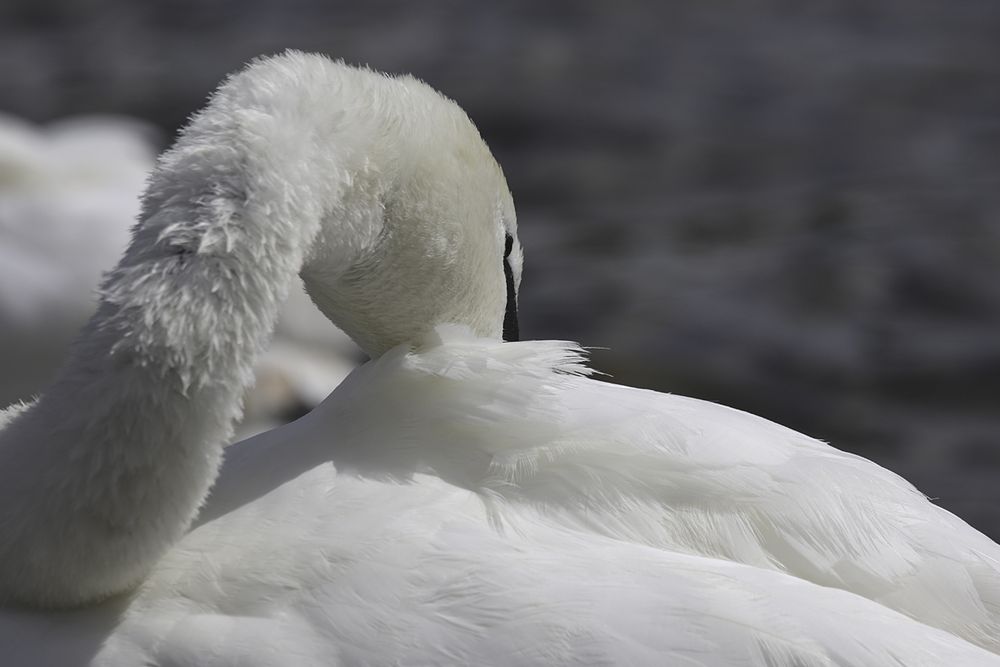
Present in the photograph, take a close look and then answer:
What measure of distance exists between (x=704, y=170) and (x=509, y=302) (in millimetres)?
4401

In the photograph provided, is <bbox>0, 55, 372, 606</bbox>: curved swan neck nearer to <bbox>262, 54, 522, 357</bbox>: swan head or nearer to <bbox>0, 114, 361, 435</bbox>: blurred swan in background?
<bbox>262, 54, 522, 357</bbox>: swan head

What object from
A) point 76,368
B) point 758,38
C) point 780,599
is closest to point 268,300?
point 76,368

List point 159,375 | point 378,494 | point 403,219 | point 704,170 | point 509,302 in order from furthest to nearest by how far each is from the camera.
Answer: point 704,170, point 509,302, point 403,219, point 378,494, point 159,375

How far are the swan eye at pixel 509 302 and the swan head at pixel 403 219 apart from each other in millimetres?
51

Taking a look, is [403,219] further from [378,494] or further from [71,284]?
[71,284]

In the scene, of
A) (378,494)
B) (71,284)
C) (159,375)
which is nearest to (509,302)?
(378,494)

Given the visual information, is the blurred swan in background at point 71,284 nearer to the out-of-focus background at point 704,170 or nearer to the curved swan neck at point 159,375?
the out-of-focus background at point 704,170

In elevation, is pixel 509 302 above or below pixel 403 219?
below

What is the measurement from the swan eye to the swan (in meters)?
0.31

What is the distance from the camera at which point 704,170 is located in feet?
23.7

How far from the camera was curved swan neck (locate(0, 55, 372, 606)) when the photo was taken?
212cm

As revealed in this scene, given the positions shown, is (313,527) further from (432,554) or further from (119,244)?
(119,244)

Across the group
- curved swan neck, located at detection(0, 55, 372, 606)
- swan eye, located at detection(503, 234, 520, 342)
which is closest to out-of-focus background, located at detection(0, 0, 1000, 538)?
swan eye, located at detection(503, 234, 520, 342)

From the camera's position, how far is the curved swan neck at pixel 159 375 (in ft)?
6.95
